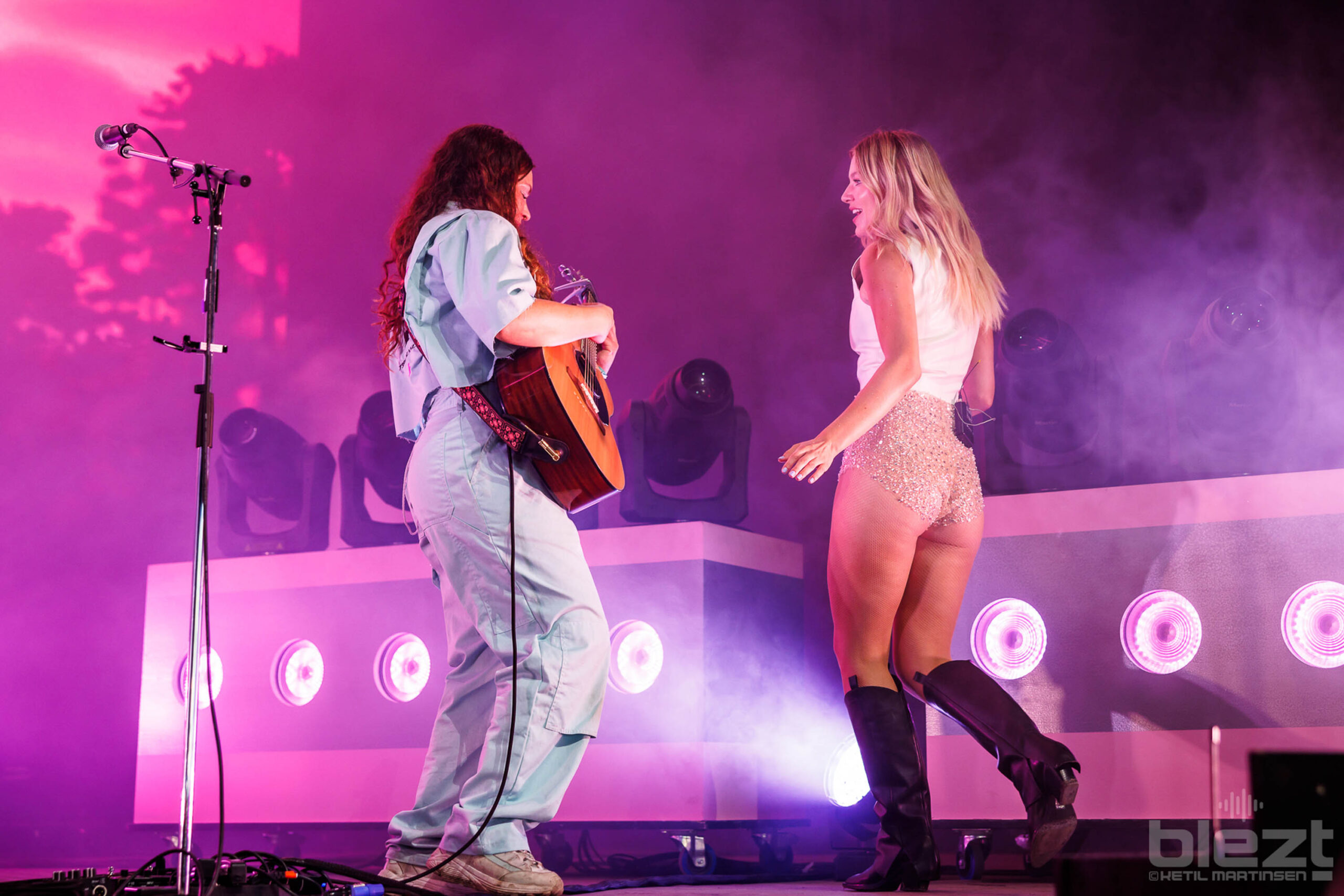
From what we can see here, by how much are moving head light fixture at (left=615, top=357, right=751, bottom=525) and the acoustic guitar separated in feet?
3.16

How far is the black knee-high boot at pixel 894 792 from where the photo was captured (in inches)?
88.2

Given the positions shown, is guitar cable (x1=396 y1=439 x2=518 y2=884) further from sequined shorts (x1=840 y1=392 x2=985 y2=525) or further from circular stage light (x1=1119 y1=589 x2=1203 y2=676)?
circular stage light (x1=1119 y1=589 x2=1203 y2=676)

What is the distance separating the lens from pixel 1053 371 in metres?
2.93

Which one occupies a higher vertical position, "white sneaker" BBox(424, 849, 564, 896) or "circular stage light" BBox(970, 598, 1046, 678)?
"circular stage light" BBox(970, 598, 1046, 678)

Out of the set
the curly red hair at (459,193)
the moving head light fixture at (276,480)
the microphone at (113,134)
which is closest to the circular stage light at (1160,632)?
the curly red hair at (459,193)

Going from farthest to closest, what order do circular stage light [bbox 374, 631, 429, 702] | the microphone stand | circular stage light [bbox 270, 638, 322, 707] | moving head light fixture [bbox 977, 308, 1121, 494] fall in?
circular stage light [bbox 270, 638, 322, 707] < circular stage light [bbox 374, 631, 429, 702] < moving head light fixture [bbox 977, 308, 1121, 494] < the microphone stand

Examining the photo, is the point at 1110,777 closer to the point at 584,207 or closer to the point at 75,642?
the point at 584,207

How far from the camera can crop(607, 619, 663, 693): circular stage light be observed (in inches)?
120

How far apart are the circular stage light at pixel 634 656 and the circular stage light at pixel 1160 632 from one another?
113 cm

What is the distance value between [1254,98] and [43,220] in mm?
4389

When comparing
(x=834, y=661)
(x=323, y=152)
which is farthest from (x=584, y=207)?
(x=834, y=661)

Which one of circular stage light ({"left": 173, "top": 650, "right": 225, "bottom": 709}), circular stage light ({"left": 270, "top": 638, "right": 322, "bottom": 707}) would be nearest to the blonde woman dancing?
circular stage light ({"left": 270, "top": 638, "right": 322, "bottom": 707})

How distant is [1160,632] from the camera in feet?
8.77

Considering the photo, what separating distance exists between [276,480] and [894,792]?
2.48 m
